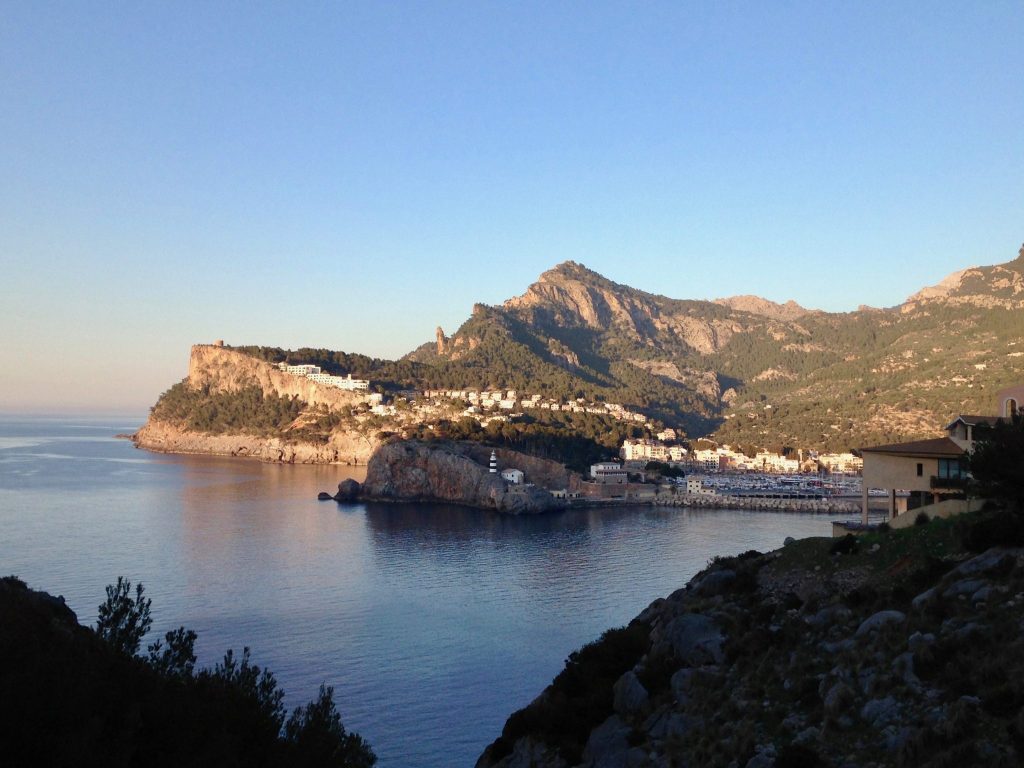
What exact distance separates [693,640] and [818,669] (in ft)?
9.61

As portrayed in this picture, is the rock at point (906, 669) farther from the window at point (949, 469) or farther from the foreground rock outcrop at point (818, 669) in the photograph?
the window at point (949, 469)

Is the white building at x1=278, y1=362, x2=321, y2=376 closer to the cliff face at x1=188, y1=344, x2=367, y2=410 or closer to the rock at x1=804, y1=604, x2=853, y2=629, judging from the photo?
the cliff face at x1=188, y1=344, x2=367, y2=410

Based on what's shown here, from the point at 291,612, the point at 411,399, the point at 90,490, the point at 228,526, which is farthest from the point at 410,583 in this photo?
the point at 411,399

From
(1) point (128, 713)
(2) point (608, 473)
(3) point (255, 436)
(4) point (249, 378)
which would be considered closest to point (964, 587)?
(1) point (128, 713)

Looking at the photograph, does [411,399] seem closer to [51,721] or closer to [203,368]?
[203,368]

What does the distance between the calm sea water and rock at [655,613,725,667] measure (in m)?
9.60

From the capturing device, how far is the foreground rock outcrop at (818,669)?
1005cm

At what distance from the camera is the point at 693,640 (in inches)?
587

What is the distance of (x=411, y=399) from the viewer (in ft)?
453

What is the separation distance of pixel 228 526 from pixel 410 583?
75.7ft

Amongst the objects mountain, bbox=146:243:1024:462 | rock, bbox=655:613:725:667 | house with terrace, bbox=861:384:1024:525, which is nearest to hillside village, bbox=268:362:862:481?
mountain, bbox=146:243:1024:462

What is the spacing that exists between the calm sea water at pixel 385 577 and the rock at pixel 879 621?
13.3m

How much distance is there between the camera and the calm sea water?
90.1ft

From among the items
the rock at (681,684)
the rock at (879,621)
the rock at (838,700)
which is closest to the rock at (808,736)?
the rock at (838,700)
